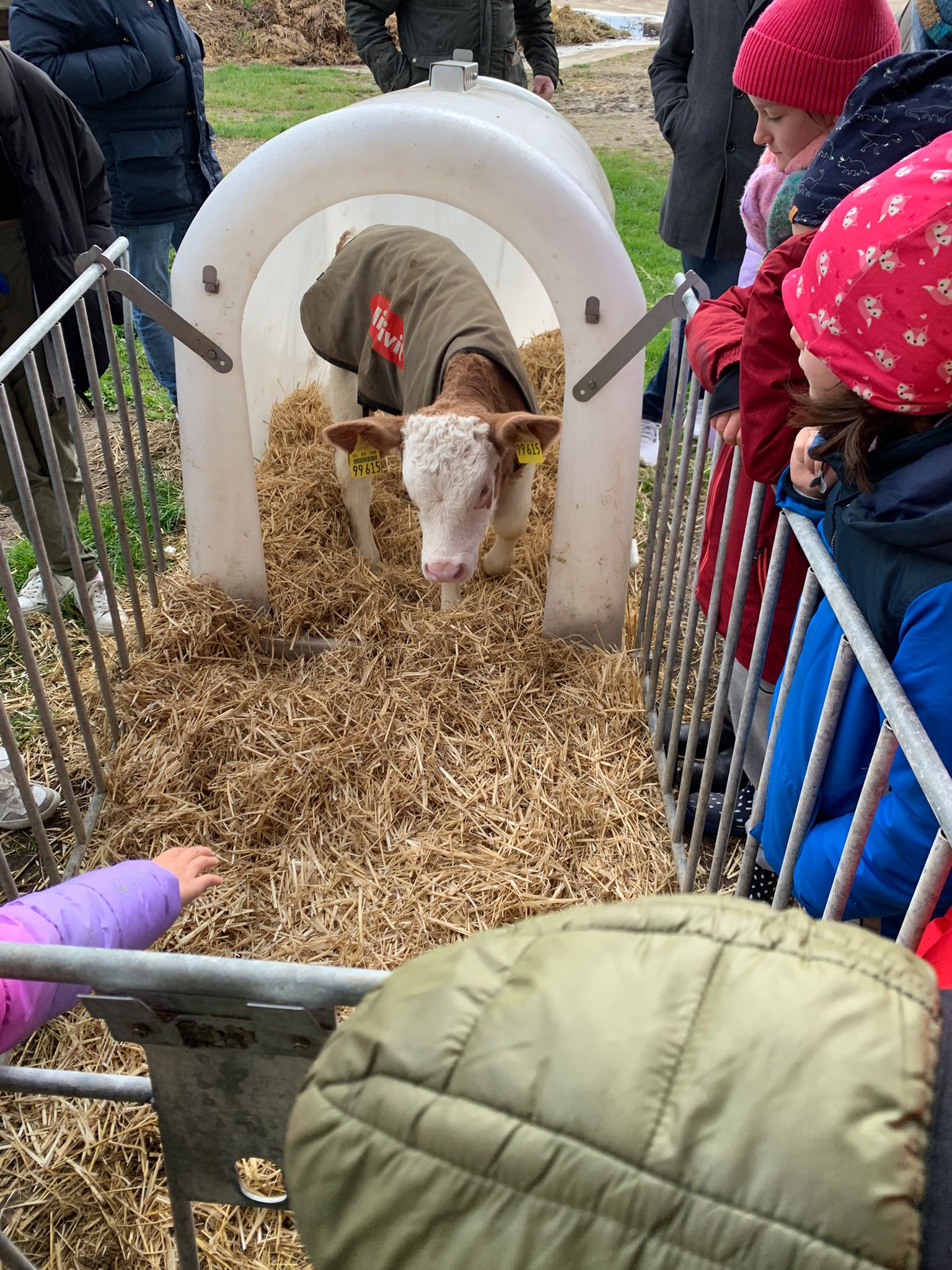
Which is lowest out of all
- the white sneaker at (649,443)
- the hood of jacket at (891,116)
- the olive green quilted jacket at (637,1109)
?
the white sneaker at (649,443)

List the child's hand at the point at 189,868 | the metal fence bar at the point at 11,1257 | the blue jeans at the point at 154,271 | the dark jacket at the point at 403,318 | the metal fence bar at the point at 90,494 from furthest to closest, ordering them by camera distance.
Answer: the blue jeans at the point at 154,271 < the dark jacket at the point at 403,318 < the metal fence bar at the point at 90,494 < the child's hand at the point at 189,868 < the metal fence bar at the point at 11,1257

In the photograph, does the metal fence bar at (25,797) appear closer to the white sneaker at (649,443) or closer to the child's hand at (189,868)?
the child's hand at (189,868)

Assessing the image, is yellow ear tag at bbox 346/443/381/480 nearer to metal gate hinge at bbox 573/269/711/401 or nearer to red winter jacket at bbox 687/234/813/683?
metal gate hinge at bbox 573/269/711/401

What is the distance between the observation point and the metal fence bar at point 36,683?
7.39ft

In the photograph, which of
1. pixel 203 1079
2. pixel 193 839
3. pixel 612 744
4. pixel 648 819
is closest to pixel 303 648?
pixel 193 839

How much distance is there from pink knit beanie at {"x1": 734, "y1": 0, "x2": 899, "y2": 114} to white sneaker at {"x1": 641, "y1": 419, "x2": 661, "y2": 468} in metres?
2.44

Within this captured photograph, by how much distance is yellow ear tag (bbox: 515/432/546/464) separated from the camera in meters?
3.28

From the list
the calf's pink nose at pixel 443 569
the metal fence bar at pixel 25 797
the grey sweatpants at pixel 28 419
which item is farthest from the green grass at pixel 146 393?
the metal fence bar at pixel 25 797

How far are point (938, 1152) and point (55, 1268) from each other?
1959mm

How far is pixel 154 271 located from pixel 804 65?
3.31 metres

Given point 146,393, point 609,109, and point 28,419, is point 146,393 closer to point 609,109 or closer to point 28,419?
point 28,419

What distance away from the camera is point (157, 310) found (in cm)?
297

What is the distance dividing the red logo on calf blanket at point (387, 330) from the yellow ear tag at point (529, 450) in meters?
0.77

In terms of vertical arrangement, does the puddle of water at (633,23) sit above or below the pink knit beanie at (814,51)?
above
